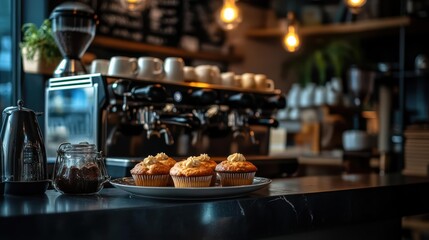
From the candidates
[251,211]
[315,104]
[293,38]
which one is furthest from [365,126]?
[251,211]

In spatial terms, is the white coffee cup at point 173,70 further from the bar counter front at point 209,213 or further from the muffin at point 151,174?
the muffin at point 151,174

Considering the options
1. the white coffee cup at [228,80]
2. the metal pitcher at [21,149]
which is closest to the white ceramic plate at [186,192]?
the metal pitcher at [21,149]

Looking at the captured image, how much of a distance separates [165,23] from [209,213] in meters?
3.46

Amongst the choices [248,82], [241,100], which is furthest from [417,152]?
[241,100]

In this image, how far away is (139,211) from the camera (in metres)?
1.30

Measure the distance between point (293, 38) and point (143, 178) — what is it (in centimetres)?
249

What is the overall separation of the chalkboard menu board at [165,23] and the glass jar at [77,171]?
2667 millimetres

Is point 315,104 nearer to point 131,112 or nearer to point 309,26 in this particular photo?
point 309,26

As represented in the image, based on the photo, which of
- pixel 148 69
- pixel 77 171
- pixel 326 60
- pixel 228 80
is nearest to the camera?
pixel 77 171

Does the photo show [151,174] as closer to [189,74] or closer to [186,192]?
[186,192]

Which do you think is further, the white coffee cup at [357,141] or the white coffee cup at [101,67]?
the white coffee cup at [357,141]

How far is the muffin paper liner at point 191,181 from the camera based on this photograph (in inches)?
58.5

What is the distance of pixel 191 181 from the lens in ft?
4.87

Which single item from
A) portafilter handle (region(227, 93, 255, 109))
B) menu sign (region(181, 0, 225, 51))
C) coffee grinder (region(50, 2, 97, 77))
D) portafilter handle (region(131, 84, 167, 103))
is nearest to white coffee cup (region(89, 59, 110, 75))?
coffee grinder (region(50, 2, 97, 77))
